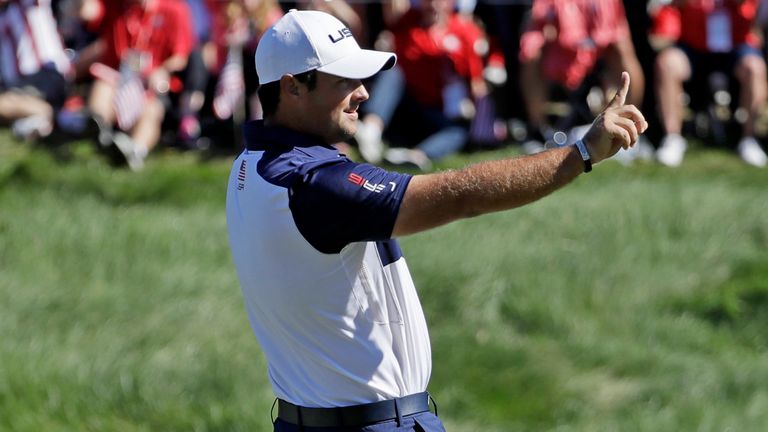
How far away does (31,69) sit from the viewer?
1127cm

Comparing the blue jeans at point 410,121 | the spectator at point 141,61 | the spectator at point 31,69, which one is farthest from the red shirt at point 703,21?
the spectator at point 31,69

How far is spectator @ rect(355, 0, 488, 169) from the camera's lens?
1105 cm

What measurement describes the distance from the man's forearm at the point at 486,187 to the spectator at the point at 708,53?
727 centimetres

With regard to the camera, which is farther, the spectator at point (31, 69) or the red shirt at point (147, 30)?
the spectator at point (31, 69)

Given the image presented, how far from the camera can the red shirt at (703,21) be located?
11.1 metres

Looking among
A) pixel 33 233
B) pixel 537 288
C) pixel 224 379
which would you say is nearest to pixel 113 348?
pixel 224 379

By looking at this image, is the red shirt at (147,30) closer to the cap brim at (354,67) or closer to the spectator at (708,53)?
the spectator at (708,53)

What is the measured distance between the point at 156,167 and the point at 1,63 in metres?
1.98

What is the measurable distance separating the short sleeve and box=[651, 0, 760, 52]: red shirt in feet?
25.9

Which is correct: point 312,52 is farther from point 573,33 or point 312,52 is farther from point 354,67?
point 573,33

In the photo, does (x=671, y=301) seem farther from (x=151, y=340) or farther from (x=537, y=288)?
(x=151, y=340)

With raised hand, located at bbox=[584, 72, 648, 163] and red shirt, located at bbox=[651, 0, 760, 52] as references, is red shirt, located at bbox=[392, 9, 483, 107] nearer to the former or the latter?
red shirt, located at bbox=[651, 0, 760, 52]

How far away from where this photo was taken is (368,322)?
4148 millimetres

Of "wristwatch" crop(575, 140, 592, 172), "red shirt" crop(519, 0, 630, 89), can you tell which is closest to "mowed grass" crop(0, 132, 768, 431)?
"red shirt" crop(519, 0, 630, 89)
